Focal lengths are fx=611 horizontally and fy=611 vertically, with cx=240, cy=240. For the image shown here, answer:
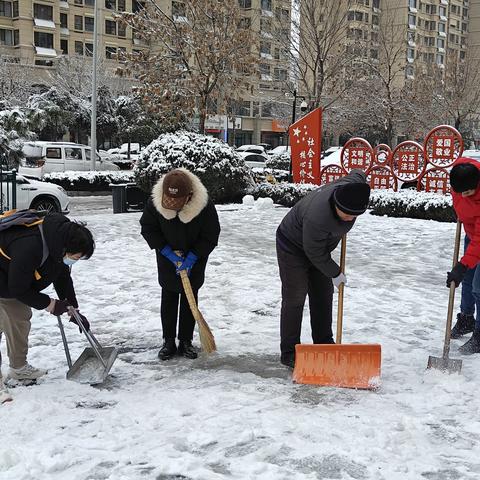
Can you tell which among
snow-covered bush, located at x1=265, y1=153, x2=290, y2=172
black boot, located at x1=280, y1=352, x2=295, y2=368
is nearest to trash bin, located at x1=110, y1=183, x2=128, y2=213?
black boot, located at x1=280, y1=352, x2=295, y2=368

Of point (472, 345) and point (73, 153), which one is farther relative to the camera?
point (73, 153)

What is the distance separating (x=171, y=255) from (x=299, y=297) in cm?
96

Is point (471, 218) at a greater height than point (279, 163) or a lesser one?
lesser

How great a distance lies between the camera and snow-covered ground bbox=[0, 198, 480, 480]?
2979 millimetres

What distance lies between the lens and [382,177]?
47.2 ft

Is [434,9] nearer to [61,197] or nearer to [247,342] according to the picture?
[61,197]

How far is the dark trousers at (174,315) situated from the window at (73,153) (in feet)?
57.9

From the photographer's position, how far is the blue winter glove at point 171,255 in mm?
4363

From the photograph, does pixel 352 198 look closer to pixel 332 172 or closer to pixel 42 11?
pixel 332 172

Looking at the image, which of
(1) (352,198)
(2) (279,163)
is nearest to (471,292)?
(1) (352,198)

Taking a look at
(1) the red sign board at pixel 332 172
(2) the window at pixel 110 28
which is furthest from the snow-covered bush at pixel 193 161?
(2) the window at pixel 110 28

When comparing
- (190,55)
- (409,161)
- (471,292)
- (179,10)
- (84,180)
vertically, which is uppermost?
(179,10)

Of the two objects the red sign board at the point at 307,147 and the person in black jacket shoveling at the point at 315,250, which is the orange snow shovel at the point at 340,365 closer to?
the person in black jacket shoveling at the point at 315,250

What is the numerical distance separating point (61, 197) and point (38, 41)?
132 ft
